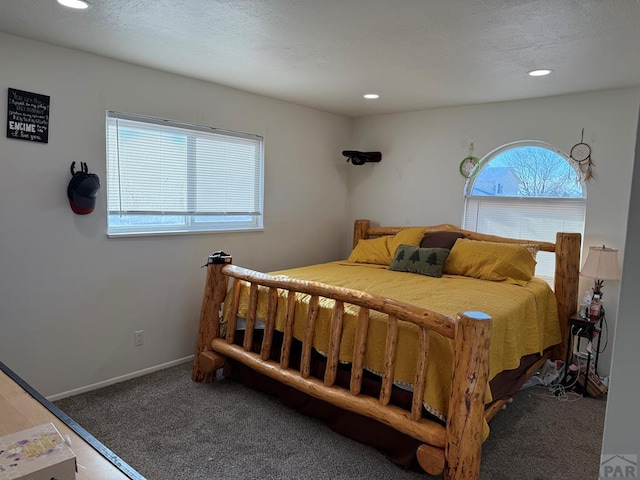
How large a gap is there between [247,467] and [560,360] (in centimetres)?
258

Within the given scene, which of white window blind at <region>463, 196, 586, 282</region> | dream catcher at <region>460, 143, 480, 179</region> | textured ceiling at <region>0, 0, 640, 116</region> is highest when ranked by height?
textured ceiling at <region>0, 0, 640, 116</region>

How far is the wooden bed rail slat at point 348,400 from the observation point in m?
1.94

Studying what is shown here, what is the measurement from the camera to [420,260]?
3.48 metres

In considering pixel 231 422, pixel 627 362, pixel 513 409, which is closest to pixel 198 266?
pixel 231 422

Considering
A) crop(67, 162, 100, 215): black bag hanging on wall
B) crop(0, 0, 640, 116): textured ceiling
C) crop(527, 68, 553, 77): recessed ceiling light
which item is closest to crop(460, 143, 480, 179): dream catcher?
crop(0, 0, 640, 116): textured ceiling

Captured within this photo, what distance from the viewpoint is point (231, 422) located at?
2520 millimetres

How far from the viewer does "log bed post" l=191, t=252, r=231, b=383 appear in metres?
3.00

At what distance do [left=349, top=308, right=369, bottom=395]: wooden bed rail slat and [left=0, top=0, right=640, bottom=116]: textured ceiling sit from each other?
1.49m

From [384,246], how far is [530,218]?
1.30 m

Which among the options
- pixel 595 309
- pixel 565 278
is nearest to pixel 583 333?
pixel 595 309

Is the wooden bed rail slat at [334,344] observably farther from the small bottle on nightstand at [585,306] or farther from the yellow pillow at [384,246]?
the small bottle on nightstand at [585,306]

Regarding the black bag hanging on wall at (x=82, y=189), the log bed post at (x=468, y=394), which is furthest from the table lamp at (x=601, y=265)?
the black bag hanging on wall at (x=82, y=189)

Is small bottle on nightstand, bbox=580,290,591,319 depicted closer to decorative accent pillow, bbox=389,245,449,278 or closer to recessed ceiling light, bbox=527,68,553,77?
decorative accent pillow, bbox=389,245,449,278

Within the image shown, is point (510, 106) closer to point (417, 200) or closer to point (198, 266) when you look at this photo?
point (417, 200)
